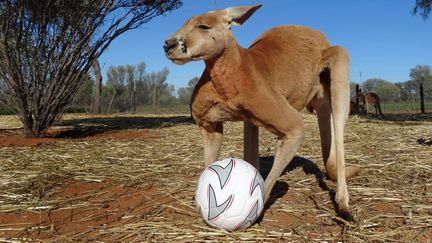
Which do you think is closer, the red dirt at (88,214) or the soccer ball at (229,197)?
the soccer ball at (229,197)

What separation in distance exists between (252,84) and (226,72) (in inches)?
8.5

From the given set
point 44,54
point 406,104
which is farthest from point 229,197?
point 406,104

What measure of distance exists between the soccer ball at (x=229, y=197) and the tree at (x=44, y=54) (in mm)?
6598

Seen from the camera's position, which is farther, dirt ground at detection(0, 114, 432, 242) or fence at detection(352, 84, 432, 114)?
fence at detection(352, 84, 432, 114)

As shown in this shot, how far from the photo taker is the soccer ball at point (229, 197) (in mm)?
2852

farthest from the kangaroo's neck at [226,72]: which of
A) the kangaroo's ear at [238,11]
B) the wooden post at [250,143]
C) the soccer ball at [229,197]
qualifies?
the wooden post at [250,143]

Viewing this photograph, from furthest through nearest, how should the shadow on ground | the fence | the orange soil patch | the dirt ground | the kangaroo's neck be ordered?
the fence
the orange soil patch
the shadow on ground
the kangaroo's neck
the dirt ground

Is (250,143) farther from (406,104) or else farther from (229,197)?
(406,104)

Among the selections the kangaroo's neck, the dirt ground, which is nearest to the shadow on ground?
the dirt ground

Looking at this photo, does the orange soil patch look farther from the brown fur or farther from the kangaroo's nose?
the kangaroo's nose

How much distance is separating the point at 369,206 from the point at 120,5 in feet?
25.9

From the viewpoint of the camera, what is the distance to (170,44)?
→ 9.27 ft

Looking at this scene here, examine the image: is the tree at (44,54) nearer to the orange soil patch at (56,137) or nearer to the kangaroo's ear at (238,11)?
the orange soil patch at (56,137)

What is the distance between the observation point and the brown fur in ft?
9.72
